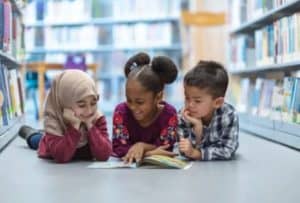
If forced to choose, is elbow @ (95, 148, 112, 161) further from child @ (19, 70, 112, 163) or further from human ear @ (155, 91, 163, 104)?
human ear @ (155, 91, 163, 104)

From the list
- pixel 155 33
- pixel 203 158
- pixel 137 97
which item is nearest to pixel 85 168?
pixel 137 97

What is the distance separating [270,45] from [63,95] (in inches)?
75.5

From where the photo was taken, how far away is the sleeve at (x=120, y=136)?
2.29 metres

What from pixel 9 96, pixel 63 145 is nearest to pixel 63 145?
pixel 63 145

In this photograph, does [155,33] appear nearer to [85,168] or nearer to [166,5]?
[166,5]

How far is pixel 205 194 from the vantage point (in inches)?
64.4

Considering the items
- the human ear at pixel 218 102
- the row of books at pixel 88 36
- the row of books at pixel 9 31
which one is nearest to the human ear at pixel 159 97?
the human ear at pixel 218 102

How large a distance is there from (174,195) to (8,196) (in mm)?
501

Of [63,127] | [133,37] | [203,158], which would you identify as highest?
[133,37]

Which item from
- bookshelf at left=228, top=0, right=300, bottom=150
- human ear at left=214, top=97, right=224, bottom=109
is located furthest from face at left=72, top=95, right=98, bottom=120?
bookshelf at left=228, top=0, right=300, bottom=150

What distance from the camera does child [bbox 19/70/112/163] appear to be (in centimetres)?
211

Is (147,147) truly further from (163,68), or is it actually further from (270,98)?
(270,98)

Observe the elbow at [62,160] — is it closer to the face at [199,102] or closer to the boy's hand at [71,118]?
the boy's hand at [71,118]

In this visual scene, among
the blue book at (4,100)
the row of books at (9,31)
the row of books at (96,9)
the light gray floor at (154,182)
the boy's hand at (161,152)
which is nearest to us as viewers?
the light gray floor at (154,182)
